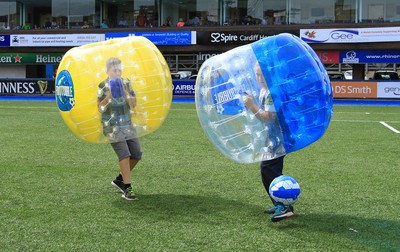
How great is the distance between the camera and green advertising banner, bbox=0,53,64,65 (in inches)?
1299

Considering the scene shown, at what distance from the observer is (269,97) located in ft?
15.7

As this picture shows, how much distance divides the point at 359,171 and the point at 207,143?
152 inches

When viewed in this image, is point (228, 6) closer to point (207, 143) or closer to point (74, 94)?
point (207, 143)

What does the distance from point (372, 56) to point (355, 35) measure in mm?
1408

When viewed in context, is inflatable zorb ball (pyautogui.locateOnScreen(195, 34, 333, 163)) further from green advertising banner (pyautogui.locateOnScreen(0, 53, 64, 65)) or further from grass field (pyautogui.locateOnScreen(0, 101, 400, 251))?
green advertising banner (pyautogui.locateOnScreen(0, 53, 64, 65))

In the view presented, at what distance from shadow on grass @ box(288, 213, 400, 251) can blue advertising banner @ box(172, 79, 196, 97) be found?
2309 cm

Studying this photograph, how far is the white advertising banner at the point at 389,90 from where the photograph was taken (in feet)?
84.9

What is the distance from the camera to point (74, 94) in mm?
5691

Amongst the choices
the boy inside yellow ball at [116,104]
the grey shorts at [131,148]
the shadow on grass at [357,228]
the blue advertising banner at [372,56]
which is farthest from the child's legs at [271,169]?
the blue advertising banner at [372,56]

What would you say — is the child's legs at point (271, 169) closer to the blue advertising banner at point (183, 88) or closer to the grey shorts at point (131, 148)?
the grey shorts at point (131, 148)

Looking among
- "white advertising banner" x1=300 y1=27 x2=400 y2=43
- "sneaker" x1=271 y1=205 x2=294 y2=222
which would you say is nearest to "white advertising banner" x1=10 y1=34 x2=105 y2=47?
"white advertising banner" x1=300 y1=27 x2=400 y2=43

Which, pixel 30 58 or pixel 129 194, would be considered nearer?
pixel 129 194

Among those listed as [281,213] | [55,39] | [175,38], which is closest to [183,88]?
[175,38]

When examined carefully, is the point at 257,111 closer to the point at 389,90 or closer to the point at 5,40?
the point at 389,90
